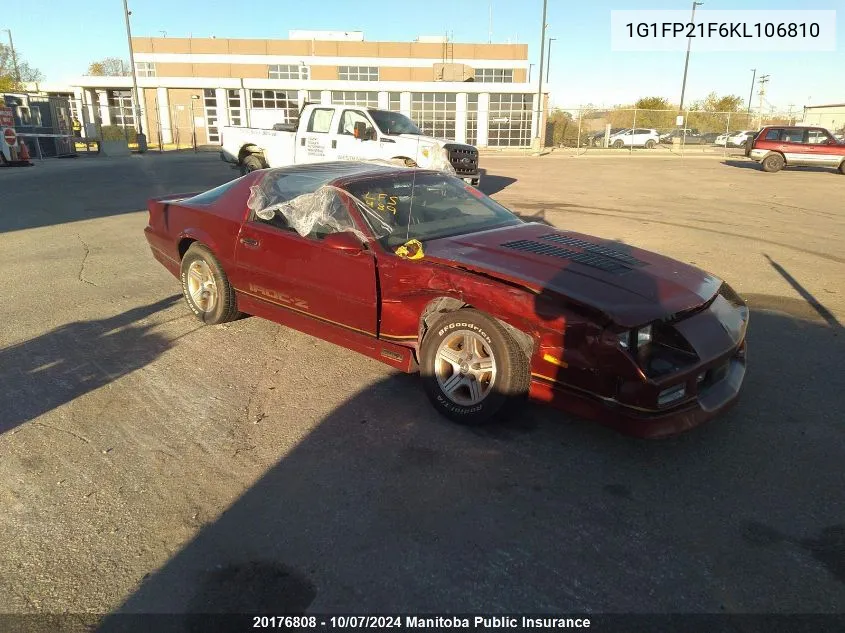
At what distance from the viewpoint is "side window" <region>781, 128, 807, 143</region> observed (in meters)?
24.1

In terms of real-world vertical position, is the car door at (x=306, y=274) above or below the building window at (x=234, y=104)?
below

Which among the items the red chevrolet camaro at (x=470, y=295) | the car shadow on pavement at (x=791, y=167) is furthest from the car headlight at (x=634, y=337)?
the car shadow on pavement at (x=791, y=167)

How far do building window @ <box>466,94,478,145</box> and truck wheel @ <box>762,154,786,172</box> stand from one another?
24495mm

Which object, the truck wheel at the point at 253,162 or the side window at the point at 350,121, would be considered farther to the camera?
the truck wheel at the point at 253,162

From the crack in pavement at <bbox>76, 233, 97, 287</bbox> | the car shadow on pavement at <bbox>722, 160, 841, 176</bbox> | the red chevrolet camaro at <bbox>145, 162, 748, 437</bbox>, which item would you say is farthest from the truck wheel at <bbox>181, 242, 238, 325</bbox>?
the car shadow on pavement at <bbox>722, 160, 841, 176</bbox>

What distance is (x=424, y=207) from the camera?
4.59 metres

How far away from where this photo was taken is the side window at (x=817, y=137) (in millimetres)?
23953

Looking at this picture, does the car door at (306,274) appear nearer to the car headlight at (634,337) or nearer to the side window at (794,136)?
the car headlight at (634,337)

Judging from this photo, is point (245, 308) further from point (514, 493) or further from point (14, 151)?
point (14, 151)

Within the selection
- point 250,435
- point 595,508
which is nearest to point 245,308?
point 250,435

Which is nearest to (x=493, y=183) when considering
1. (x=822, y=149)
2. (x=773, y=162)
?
(x=773, y=162)

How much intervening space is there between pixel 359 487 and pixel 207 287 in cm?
299

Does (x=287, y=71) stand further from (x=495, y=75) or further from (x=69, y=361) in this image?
(x=69, y=361)

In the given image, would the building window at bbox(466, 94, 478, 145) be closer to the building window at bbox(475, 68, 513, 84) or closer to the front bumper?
the building window at bbox(475, 68, 513, 84)
